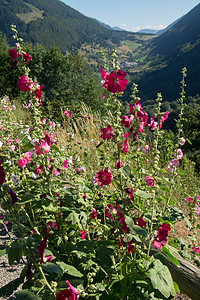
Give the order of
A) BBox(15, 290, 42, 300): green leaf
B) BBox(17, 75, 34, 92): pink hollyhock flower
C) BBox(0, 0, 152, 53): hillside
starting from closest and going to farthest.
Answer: BBox(15, 290, 42, 300): green leaf, BBox(17, 75, 34, 92): pink hollyhock flower, BBox(0, 0, 152, 53): hillside

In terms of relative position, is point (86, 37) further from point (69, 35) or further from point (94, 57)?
point (94, 57)

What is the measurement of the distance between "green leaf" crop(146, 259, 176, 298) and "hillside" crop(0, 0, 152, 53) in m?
144

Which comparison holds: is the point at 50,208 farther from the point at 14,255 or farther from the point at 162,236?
the point at 162,236

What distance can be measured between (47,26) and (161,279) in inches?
7256

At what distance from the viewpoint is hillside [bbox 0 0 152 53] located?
144 metres

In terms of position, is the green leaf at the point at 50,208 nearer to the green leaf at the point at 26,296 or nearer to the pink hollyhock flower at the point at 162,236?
the green leaf at the point at 26,296

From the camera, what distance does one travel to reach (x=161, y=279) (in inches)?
42.1

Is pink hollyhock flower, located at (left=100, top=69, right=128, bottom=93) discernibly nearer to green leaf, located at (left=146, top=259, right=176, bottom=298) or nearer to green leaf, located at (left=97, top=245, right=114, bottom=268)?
green leaf, located at (left=97, top=245, right=114, bottom=268)

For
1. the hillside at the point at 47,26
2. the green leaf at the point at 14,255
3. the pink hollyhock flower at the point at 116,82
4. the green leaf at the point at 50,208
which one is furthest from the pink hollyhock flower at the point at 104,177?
the hillside at the point at 47,26

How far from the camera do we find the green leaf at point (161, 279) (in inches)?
40.5

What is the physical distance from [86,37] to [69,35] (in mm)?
17536

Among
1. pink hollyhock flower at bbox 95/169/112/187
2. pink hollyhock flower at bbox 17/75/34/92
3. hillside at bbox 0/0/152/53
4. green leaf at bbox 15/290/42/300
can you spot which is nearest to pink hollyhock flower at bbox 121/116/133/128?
pink hollyhock flower at bbox 95/169/112/187

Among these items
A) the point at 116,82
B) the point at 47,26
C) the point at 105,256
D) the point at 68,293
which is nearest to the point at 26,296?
the point at 68,293

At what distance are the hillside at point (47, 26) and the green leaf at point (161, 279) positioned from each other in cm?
14361
